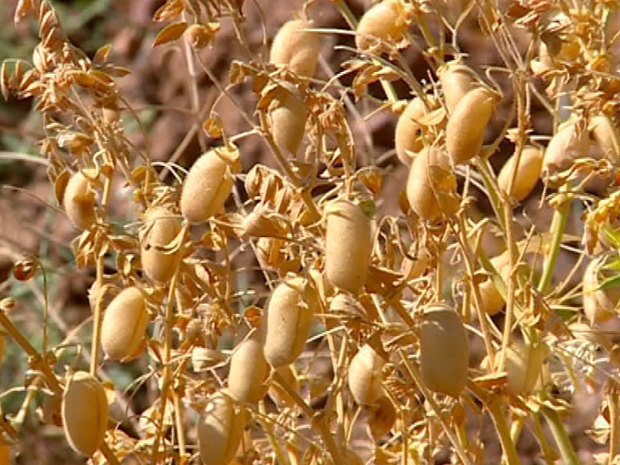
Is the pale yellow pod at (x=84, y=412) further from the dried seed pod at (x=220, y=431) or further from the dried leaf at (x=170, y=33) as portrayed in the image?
the dried leaf at (x=170, y=33)

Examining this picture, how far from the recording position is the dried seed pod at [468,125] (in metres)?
0.71

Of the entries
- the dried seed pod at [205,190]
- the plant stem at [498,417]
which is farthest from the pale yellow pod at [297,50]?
the plant stem at [498,417]

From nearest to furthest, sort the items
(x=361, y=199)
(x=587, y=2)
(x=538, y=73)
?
(x=361, y=199) → (x=538, y=73) → (x=587, y=2)

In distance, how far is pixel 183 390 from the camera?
0.85m

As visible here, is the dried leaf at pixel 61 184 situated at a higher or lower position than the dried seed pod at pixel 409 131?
higher

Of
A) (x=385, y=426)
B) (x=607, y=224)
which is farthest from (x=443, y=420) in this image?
(x=607, y=224)

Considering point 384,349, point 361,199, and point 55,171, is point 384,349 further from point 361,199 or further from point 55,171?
point 55,171

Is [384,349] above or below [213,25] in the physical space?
below

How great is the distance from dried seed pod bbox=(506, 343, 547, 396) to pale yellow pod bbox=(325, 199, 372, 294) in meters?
0.16

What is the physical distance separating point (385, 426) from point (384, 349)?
12cm

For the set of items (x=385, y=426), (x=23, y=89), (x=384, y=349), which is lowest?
(x=385, y=426)

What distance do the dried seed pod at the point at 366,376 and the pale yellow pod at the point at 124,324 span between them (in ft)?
0.38

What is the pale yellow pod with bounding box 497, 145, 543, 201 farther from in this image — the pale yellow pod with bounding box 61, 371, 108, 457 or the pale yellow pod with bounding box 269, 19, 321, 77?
the pale yellow pod with bounding box 61, 371, 108, 457

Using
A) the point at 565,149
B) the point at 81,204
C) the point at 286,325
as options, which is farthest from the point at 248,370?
the point at 565,149
